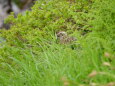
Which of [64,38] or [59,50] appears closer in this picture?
[59,50]

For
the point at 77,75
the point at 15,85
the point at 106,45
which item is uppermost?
the point at 106,45

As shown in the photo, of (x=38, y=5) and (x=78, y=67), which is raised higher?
(x=38, y=5)

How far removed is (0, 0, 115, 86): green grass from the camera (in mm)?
3139

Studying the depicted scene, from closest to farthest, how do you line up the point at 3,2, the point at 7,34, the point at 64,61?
the point at 64,61 → the point at 7,34 → the point at 3,2

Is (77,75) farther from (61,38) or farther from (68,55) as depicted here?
(61,38)

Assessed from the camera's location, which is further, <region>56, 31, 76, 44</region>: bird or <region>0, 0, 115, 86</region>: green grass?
<region>56, 31, 76, 44</region>: bird

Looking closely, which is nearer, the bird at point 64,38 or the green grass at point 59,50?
the green grass at point 59,50

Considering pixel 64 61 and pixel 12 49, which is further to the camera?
pixel 12 49

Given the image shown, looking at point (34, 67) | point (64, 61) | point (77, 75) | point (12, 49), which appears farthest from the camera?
point (12, 49)

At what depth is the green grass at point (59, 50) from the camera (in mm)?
3139

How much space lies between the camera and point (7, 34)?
496 centimetres

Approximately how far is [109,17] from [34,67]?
109 cm

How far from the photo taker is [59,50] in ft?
12.4

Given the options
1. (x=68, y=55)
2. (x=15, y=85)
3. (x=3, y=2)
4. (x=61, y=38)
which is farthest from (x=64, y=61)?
(x=3, y=2)
